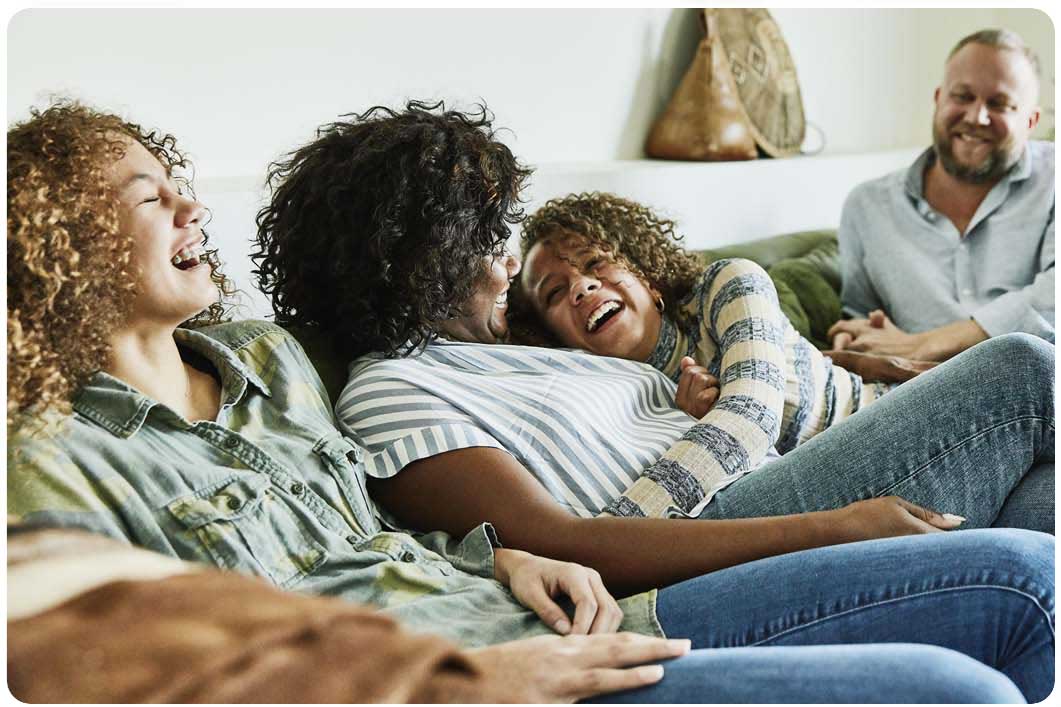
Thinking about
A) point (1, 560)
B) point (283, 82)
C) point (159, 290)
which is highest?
point (283, 82)

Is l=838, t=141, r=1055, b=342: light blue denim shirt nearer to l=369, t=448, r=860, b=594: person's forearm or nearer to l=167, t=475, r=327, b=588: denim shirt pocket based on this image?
l=369, t=448, r=860, b=594: person's forearm

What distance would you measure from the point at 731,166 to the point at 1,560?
2.17 m

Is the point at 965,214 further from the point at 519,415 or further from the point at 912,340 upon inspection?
the point at 519,415

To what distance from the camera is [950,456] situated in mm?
1426

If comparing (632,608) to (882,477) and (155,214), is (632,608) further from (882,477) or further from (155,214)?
(155,214)

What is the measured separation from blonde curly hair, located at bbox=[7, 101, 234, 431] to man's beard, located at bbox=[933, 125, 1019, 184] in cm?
189

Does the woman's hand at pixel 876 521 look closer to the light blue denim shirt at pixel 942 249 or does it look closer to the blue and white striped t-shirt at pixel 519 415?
the blue and white striped t-shirt at pixel 519 415

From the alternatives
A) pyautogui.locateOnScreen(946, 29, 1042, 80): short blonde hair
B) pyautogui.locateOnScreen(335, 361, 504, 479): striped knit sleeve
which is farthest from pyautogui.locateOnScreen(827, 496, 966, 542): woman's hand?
pyautogui.locateOnScreen(946, 29, 1042, 80): short blonde hair

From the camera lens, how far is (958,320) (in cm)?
239

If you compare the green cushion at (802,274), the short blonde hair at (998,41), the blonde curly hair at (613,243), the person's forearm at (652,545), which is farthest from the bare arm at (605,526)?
the short blonde hair at (998,41)

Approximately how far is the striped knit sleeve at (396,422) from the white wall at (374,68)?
660mm

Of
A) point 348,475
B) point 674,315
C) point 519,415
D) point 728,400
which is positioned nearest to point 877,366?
point 674,315

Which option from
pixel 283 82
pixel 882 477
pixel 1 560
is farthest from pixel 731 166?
pixel 1 560

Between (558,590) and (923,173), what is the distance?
1.78m
